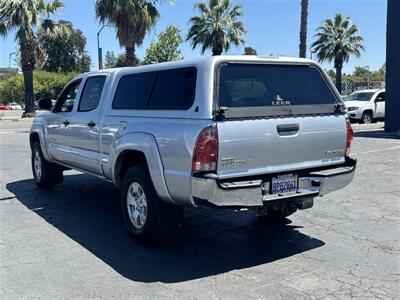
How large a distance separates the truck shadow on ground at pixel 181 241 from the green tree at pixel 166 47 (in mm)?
46558

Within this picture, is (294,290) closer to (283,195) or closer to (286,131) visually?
(283,195)

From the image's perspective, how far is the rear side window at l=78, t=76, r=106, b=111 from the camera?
677 centimetres

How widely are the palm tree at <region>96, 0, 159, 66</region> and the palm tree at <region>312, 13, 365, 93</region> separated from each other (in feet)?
66.3

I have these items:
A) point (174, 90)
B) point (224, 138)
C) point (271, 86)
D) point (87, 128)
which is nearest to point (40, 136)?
point (87, 128)

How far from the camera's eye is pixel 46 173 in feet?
27.8

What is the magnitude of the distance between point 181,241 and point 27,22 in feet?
95.7

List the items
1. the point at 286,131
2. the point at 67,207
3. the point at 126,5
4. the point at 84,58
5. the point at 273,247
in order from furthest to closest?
the point at 84,58 → the point at 126,5 → the point at 67,207 → the point at 273,247 → the point at 286,131

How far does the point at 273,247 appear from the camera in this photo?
5355 mm

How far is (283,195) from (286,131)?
0.64 metres

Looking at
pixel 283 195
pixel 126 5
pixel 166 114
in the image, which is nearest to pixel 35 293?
pixel 166 114

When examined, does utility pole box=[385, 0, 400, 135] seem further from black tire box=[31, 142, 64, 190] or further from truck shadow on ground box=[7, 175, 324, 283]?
black tire box=[31, 142, 64, 190]

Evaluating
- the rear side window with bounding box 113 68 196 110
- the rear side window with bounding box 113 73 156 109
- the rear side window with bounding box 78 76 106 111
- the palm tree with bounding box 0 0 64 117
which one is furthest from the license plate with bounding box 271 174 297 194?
the palm tree with bounding box 0 0 64 117

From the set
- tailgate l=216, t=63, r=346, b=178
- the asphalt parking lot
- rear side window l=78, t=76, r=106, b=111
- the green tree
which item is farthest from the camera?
the green tree

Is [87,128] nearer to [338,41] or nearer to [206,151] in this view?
[206,151]
